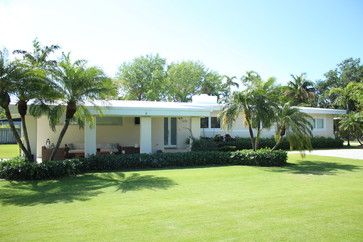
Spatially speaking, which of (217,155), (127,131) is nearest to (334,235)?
(217,155)

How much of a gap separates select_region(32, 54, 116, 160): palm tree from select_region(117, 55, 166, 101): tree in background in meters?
38.7

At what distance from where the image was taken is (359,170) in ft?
54.6

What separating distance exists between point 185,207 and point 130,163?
8.57m

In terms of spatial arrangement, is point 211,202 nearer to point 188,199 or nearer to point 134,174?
point 188,199

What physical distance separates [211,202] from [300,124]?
1102 cm

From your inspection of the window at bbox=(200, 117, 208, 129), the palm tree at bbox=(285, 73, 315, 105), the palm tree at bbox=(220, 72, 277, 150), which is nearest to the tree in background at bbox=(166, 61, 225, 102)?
the palm tree at bbox=(285, 73, 315, 105)

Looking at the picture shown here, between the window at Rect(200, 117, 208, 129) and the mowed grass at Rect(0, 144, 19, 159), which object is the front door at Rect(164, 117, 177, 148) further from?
the mowed grass at Rect(0, 144, 19, 159)

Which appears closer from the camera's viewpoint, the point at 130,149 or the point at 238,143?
the point at 130,149

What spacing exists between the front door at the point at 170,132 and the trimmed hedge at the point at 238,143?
8.46 feet

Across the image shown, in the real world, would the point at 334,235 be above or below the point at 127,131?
below

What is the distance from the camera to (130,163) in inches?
688

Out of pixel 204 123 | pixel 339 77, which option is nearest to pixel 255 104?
pixel 204 123

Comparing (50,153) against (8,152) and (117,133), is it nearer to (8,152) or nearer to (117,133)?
(117,133)

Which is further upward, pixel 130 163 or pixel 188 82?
pixel 188 82
